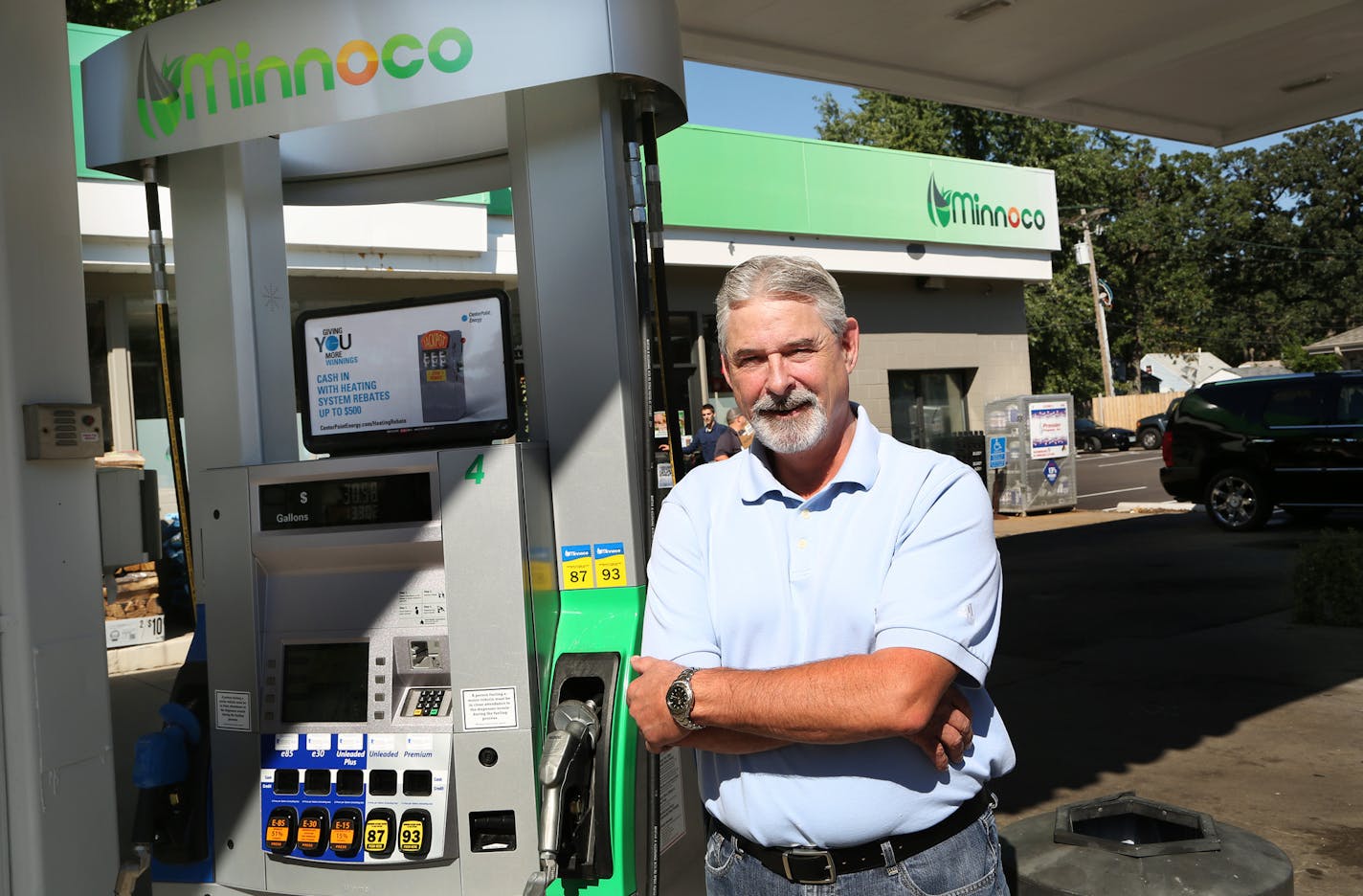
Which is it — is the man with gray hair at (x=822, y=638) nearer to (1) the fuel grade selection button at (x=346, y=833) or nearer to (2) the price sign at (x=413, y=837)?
(2) the price sign at (x=413, y=837)

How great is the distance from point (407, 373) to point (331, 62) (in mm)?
893

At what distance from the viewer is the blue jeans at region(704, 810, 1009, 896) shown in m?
2.10

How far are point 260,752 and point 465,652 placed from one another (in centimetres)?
75

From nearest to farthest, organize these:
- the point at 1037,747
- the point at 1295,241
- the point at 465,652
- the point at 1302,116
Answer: the point at 465,652 → the point at 1037,747 → the point at 1302,116 → the point at 1295,241

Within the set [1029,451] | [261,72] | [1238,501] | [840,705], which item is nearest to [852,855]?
[840,705]

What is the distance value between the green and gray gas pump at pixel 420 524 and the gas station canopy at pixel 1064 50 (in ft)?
12.5

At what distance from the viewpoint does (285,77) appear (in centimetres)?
342

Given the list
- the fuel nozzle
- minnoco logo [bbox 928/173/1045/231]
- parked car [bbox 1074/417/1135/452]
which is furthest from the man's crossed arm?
parked car [bbox 1074/417/1135/452]

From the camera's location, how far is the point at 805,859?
2125mm

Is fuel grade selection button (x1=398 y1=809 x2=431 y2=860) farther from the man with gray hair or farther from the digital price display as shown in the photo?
the man with gray hair

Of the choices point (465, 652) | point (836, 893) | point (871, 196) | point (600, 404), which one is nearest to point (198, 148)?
point (600, 404)

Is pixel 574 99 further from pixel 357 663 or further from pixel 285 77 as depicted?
pixel 357 663

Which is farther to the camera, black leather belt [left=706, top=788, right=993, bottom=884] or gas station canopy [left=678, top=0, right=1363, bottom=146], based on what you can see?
gas station canopy [left=678, top=0, right=1363, bottom=146]

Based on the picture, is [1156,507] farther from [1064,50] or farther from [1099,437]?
[1099,437]
